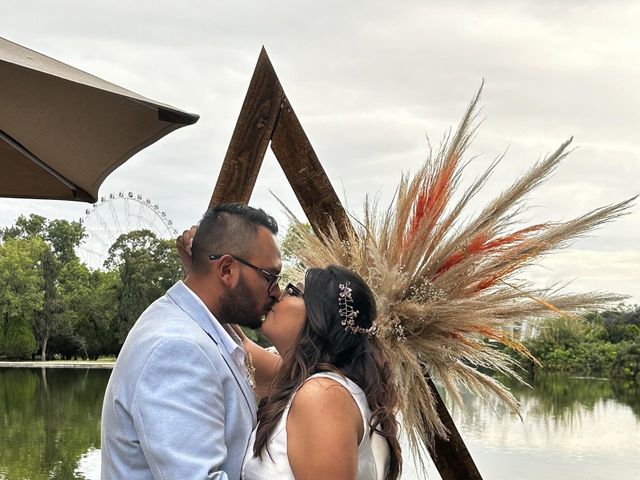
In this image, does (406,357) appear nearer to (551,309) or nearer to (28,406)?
(551,309)

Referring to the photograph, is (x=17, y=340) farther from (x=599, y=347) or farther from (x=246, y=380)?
(x=246, y=380)

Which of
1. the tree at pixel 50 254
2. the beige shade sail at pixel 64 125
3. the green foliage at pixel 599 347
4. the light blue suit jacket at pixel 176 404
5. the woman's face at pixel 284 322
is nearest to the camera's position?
the light blue suit jacket at pixel 176 404

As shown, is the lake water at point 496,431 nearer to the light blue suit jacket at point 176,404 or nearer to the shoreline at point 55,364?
the shoreline at point 55,364

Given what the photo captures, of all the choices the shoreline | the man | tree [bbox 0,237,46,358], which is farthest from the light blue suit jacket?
the shoreline

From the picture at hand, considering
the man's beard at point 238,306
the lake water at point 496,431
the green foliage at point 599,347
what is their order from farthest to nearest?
the green foliage at point 599,347 < the lake water at point 496,431 < the man's beard at point 238,306

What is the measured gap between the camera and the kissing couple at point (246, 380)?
72.7 inches

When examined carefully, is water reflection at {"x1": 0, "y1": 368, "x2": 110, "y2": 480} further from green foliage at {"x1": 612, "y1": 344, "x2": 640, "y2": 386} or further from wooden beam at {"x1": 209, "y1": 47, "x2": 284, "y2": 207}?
wooden beam at {"x1": 209, "y1": 47, "x2": 284, "y2": 207}

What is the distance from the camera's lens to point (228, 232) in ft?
7.01

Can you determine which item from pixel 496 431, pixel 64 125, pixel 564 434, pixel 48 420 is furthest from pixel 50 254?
pixel 64 125

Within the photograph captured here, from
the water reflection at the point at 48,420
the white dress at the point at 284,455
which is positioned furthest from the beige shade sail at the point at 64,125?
the water reflection at the point at 48,420

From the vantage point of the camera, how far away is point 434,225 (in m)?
2.81

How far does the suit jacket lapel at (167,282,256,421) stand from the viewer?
2033 millimetres

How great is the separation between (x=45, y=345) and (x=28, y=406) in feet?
45.6

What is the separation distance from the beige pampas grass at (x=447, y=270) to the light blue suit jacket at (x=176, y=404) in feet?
2.61
